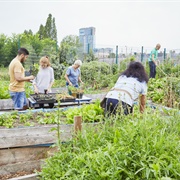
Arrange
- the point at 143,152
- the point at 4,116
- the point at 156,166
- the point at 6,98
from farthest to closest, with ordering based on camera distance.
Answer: the point at 6,98 → the point at 4,116 → the point at 143,152 → the point at 156,166

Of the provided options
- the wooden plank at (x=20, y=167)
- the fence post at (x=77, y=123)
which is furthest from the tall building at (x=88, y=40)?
the fence post at (x=77, y=123)

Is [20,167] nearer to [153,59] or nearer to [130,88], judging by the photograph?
[130,88]

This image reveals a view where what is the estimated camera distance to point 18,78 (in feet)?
17.0

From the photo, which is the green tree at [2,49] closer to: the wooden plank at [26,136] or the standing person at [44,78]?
the standing person at [44,78]

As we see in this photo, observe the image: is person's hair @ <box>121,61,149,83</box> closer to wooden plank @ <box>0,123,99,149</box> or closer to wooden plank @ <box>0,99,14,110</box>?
wooden plank @ <box>0,123,99,149</box>

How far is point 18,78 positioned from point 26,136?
208 cm

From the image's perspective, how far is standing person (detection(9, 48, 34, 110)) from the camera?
5.18 metres

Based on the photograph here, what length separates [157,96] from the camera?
21.8ft

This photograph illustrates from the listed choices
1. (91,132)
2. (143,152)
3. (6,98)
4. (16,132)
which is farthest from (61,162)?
(6,98)

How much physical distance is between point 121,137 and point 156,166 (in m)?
0.57

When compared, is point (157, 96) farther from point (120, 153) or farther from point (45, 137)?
point (120, 153)

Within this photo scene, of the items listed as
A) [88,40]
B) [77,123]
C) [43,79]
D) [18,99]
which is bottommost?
[18,99]

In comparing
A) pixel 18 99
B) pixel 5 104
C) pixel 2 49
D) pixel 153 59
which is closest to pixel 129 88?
pixel 18 99

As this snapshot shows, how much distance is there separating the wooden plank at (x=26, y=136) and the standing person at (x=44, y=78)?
104 inches
